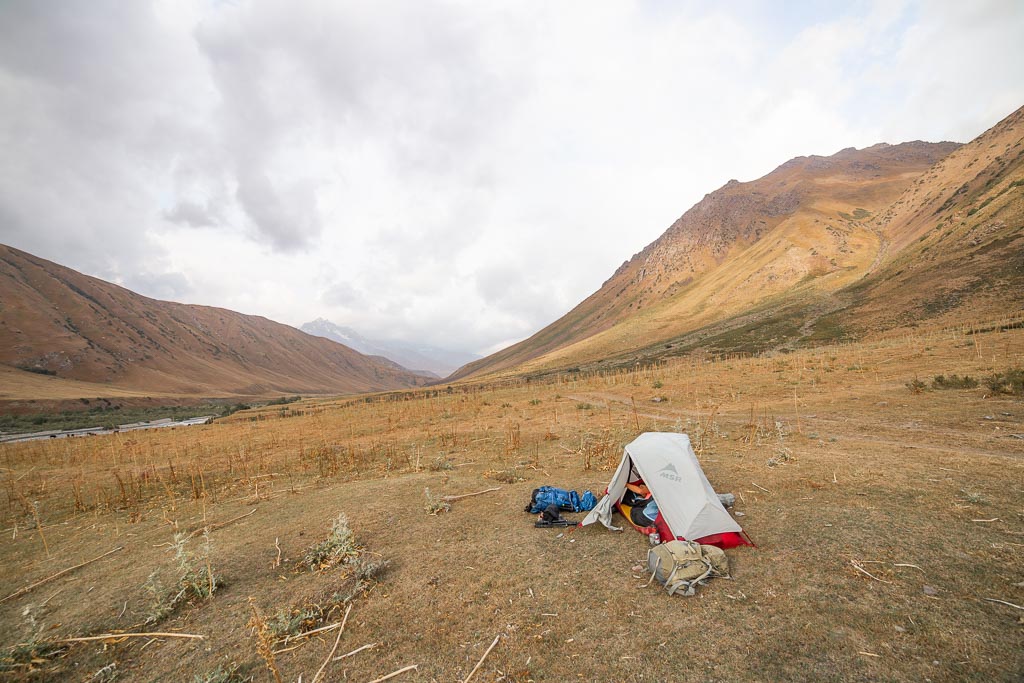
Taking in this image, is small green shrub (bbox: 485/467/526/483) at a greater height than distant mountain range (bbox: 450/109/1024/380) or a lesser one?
lesser

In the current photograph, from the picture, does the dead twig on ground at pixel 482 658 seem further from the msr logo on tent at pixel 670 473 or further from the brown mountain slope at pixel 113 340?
the brown mountain slope at pixel 113 340

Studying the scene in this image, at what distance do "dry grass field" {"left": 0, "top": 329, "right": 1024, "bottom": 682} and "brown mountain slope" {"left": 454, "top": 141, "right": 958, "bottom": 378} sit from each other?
69295mm

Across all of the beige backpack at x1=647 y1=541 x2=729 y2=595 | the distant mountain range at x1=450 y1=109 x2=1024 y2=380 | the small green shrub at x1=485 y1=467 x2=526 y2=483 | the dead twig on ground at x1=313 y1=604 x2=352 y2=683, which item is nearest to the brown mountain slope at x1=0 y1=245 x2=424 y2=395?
the distant mountain range at x1=450 y1=109 x2=1024 y2=380

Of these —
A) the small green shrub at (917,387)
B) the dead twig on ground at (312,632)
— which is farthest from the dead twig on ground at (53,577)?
the small green shrub at (917,387)

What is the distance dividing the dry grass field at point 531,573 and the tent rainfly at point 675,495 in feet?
1.58

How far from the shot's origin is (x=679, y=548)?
606 centimetres

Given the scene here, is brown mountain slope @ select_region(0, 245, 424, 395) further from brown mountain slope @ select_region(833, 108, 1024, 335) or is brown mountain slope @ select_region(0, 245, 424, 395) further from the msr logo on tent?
brown mountain slope @ select_region(833, 108, 1024, 335)

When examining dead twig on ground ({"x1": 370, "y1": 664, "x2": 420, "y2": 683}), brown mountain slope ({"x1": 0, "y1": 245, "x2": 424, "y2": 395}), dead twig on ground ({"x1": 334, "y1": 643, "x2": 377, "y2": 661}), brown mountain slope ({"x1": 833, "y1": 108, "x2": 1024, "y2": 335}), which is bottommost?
dead twig on ground ({"x1": 370, "y1": 664, "x2": 420, "y2": 683})

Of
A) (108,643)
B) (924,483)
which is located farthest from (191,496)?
(924,483)

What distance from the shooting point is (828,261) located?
7444 cm

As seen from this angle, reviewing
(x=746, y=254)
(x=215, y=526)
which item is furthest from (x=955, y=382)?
(x=746, y=254)

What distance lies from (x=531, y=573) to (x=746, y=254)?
383ft

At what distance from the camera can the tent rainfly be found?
6668mm

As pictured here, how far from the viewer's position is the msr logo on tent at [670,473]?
7.60 metres
